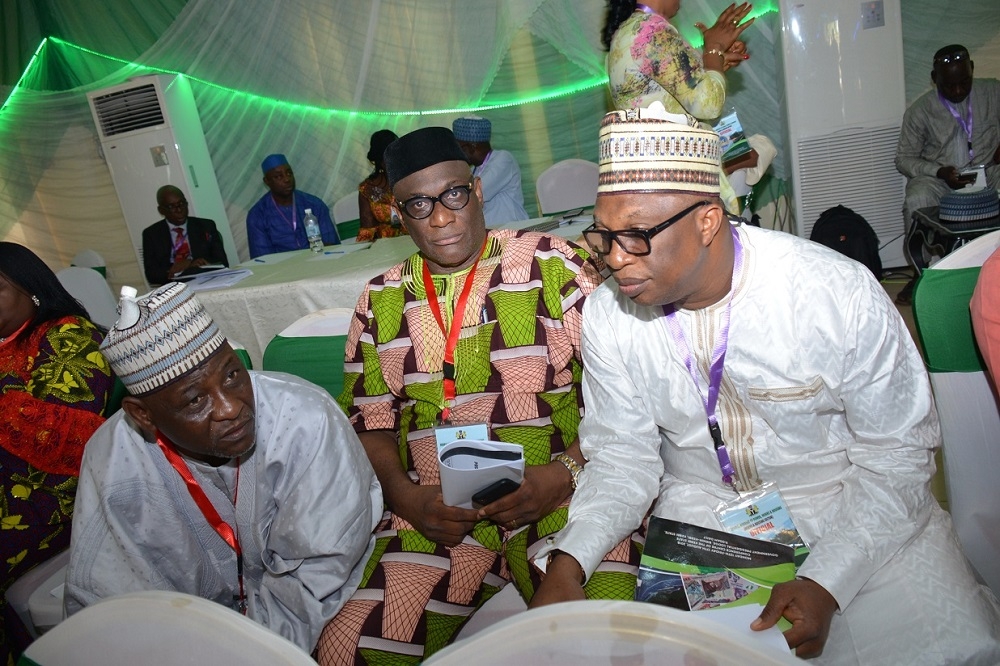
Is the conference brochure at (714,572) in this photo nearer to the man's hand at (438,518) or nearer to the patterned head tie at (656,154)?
the man's hand at (438,518)

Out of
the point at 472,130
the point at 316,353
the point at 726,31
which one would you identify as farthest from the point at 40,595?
A: the point at 472,130

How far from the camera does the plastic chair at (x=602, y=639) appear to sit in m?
0.85

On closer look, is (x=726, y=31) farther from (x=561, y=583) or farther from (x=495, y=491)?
(x=561, y=583)

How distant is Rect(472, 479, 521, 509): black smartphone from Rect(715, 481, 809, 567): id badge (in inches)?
21.8

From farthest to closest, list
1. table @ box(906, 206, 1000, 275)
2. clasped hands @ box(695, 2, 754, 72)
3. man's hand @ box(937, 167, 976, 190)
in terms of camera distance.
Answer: man's hand @ box(937, 167, 976, 190) → table @ box(906, 206, 1000, 275) → clasped hands @ box(695, 2, 754, 72)

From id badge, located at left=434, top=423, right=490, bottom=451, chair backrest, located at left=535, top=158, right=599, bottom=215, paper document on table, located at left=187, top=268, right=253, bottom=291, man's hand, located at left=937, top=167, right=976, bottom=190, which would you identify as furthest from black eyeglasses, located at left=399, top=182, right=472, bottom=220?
man's hand, located at left=937, top=167, right=976, bottom=190

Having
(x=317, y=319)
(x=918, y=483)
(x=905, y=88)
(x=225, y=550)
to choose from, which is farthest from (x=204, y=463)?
(x=905, y=88)

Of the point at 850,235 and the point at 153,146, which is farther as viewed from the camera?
the point at 153,146

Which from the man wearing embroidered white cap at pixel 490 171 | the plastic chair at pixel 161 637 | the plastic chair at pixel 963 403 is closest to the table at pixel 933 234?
the man wearing embroidered white cap at pixel 490 171

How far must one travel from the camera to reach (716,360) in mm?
1663

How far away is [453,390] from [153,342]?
0.92 meters

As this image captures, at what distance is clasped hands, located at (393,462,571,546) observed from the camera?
1.90 metres

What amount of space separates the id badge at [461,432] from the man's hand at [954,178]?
548 centimetres

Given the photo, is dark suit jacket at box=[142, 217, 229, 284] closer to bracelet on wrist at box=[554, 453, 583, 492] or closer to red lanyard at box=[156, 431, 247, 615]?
red lanyard at box=[156, 431, 247, 615]
